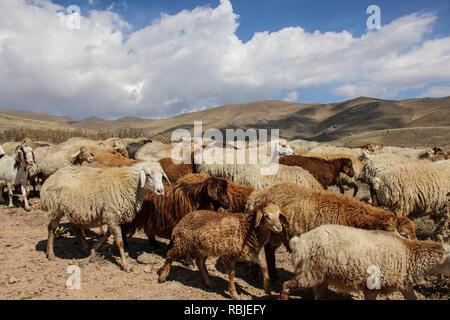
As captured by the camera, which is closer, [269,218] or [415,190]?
[269,218]

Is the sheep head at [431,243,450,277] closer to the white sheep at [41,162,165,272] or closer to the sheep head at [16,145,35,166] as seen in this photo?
the white sheep at [41,162,165,272]

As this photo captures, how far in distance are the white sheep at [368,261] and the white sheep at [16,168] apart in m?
9.77

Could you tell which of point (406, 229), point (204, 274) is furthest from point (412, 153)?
point (204, 274)

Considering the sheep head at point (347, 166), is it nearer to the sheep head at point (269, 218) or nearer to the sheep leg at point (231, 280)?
the sheep head at point (269, 218)

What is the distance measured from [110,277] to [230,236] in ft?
7.87

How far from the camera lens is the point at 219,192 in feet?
21.4

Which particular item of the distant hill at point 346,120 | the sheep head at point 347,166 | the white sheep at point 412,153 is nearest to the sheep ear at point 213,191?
the sheep head at point 347,166

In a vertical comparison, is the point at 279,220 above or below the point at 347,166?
below

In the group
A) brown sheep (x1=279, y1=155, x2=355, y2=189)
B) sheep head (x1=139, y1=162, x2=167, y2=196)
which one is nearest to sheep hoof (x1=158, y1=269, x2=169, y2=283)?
sheep head (x1=139, y1=162, x2=167, y2=196)

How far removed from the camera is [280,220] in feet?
17.3

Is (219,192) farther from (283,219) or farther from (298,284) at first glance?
(298,284)

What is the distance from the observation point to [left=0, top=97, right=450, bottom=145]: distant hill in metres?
68.8
